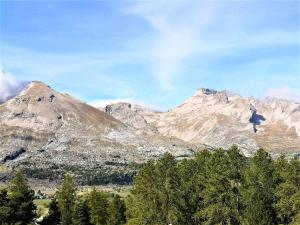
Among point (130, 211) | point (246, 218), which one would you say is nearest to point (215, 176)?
point (246, 218)

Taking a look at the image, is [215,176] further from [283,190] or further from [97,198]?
[97,198]

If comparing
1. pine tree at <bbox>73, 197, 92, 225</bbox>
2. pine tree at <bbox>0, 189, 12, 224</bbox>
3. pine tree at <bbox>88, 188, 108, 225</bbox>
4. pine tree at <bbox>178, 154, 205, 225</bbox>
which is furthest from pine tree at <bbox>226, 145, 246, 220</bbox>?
pine tree at <bbox>0, 189, 12, 224</bbox>

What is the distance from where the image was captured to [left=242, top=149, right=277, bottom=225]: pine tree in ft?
293

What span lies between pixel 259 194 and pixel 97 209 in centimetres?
3920

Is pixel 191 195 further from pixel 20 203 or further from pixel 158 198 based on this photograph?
pixel 20 203

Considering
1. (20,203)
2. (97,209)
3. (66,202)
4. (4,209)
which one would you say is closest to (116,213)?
(97,209)

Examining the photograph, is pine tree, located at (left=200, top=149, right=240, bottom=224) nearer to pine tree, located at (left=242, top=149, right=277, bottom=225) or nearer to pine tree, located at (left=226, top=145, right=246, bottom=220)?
pine tree, located at (left=226, top=145, right=246, bottom=220)

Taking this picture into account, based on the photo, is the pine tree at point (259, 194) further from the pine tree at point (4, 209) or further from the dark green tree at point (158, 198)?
the pine tree at point (4, 209)

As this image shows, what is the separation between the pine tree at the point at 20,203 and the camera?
97.6 meters

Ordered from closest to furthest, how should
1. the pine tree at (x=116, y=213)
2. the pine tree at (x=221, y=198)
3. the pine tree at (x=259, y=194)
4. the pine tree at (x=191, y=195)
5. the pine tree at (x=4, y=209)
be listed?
the pine tree at (x=221, y=198) → the pine tree at (x=259, y=194) → the pine tree at (x=4, y=209) → the pine tree at (x=191, y=195) → the pine tree at (x=116, y=213)

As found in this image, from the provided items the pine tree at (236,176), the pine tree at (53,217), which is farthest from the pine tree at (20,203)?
the pine tree at (236,176)

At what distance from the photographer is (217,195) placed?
296 ft

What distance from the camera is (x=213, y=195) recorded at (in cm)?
9069

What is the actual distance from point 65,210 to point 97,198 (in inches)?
394
